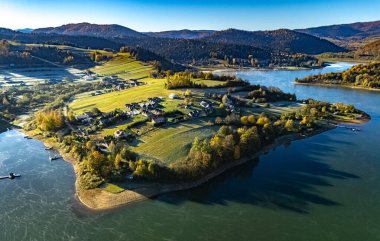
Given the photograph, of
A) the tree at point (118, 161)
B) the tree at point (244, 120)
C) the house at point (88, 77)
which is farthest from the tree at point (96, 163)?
the house at point (88, 77)

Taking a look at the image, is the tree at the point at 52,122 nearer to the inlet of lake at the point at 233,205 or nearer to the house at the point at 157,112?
the inlet of lake at the point at 233,205

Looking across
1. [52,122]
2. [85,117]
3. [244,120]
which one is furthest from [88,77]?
[244,120]

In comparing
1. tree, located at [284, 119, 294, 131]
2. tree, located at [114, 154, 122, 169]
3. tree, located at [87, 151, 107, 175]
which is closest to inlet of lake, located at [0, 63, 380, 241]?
tree, located at [87, 151, 107, 175]

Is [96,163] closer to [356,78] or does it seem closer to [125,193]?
[125,193]

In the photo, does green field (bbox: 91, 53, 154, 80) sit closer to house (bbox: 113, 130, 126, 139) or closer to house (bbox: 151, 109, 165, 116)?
house (bbox: 151, 109, 165, 116)

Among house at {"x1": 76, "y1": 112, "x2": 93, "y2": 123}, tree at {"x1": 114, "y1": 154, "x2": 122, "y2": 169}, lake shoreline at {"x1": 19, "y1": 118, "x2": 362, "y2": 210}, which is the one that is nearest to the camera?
lake shoreline at {"x1": 19, "y1": 118, "x2": 362, "y2": 210}

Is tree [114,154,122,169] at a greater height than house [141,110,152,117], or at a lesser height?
lesser

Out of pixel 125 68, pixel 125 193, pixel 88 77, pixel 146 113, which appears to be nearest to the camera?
pixel 125 193
